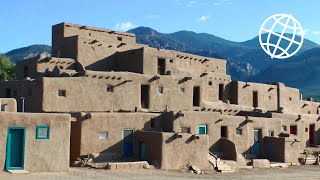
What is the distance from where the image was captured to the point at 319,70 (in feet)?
575

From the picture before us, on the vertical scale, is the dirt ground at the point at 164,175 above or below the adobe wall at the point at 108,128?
below

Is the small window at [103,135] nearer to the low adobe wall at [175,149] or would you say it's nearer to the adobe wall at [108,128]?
the adobe wall at [108,128]

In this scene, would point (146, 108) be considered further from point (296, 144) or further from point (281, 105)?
point (281, 105)

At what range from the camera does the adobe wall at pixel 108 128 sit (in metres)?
26.4

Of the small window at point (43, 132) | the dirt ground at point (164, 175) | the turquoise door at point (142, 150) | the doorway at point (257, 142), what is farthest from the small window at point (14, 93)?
the doorway at point (257, 142)

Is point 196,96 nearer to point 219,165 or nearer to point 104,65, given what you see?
point 104,65

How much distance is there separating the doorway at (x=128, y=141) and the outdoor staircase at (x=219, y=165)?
547cm

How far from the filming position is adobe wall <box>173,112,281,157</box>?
31062 mm

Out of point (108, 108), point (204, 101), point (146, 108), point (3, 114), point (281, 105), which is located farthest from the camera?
point (281, 105)

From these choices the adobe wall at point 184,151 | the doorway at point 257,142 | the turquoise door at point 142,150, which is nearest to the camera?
the adobe wall at point 184,151

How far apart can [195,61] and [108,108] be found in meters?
14.8

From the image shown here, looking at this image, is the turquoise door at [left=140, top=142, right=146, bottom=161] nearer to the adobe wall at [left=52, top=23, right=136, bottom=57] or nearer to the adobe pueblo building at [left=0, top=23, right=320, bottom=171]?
the adobe pueblo building at [left=0, top=23, right=320, bottom=171]

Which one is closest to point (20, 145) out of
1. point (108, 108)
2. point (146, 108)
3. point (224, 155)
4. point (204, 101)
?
Result: point (108, 108)

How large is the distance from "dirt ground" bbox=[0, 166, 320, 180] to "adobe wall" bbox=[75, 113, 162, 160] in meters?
2.82
